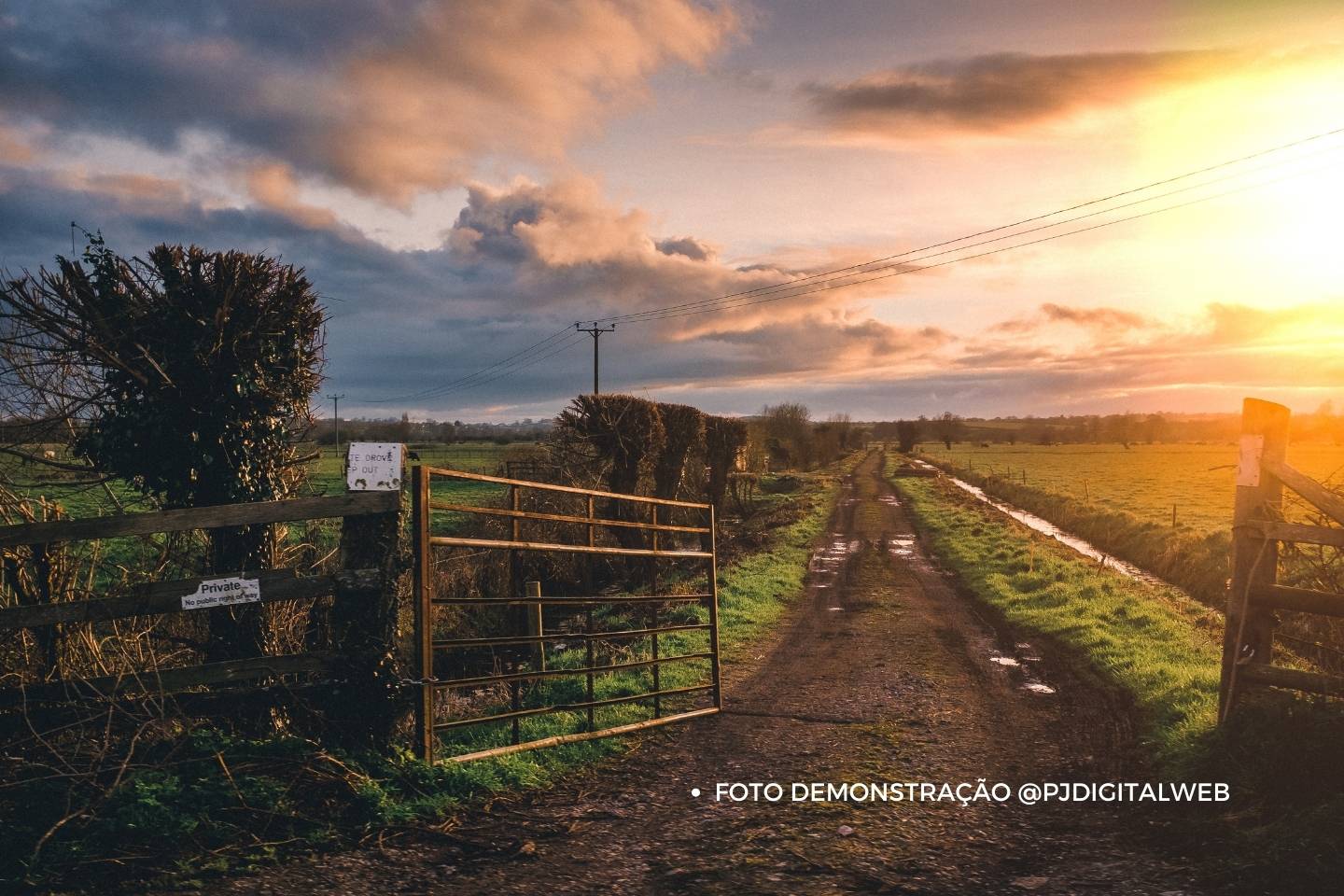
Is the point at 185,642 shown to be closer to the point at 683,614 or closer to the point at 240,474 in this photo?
the point at 240,474

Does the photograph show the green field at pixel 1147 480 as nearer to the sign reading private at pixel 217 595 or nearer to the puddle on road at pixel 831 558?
the puddle on road at pixel 831 558

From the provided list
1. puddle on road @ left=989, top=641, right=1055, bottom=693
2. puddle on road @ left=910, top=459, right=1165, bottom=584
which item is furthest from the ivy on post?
puddle on road @ left=910, top=459, right=1165, bottom=584

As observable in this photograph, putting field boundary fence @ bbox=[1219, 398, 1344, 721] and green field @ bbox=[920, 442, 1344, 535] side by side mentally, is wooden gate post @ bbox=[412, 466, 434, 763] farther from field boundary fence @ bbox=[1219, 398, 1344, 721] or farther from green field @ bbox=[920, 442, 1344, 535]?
green field @ bbox=[920, 442, 1344, 535]

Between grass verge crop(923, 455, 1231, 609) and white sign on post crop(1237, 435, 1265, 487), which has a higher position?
white sign on post crop(1237, 435, 1265, 487)

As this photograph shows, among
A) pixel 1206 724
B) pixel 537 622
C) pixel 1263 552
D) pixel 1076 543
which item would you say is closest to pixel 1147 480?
pixel 1076 543

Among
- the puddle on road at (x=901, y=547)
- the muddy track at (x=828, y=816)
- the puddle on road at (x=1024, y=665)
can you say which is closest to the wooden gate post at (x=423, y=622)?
the muddy track at (x=828, y=816)

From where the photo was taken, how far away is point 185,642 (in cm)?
686

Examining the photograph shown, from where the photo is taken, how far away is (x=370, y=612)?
18.9ft

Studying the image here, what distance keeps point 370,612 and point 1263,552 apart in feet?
23.2

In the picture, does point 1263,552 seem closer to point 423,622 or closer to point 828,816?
point 828,816

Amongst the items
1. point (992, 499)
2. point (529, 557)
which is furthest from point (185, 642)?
point (992, 499)

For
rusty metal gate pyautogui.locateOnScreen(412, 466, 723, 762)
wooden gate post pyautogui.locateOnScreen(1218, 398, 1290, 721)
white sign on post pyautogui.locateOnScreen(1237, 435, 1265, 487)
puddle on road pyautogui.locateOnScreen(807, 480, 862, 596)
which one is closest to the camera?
rusty metal gate pyautogui.locateOnScreen(412, 466, 723, 762)

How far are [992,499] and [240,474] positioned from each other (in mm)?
45489

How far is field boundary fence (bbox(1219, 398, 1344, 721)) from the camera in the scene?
620cm
